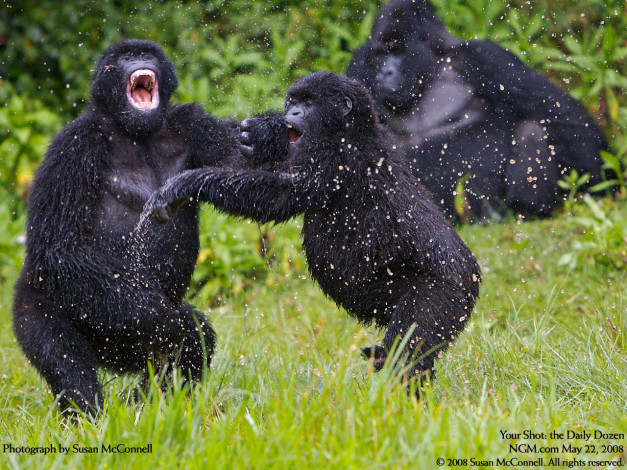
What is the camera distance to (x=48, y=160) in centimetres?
379

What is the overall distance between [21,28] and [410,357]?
7.76 meters

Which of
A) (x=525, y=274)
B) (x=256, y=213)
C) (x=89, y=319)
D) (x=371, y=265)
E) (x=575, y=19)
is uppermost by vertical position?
(x=575, y=19)

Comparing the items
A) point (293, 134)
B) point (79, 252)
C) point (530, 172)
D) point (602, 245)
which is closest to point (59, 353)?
point (79, 252)

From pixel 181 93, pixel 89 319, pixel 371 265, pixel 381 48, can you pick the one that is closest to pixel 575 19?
pixel 381 48

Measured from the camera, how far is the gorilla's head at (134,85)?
3863 millimetres

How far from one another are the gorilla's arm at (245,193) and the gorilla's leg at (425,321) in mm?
615

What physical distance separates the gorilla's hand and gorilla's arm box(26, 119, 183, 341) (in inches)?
27.7

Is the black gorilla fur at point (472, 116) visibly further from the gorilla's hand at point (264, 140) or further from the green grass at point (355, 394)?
the gorilla's hand at point (264, 140)

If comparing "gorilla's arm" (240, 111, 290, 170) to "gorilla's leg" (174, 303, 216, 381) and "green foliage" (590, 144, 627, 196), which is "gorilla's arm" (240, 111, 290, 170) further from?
"green foliage" (590, 144, 627, 196)

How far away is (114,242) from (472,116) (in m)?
3.80

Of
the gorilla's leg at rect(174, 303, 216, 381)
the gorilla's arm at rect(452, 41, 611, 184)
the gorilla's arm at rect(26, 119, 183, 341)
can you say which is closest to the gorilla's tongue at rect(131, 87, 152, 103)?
the gorilla's arm at rect(26, 119, 183, 341)

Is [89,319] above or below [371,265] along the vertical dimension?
below

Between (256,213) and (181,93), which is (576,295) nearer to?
(256,213)

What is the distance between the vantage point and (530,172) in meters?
6.81
